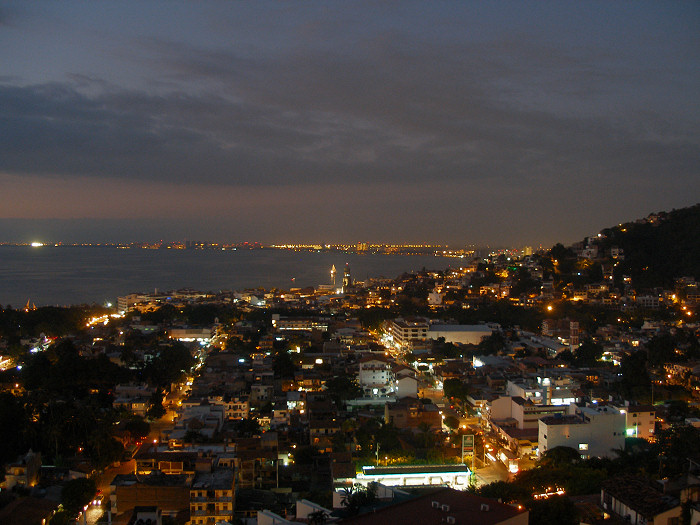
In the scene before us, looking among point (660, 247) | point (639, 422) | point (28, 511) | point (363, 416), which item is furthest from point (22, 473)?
point (660, 247)

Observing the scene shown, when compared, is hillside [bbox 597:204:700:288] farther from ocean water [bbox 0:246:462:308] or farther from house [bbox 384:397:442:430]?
ocean water [bbox 0:246:462:308]

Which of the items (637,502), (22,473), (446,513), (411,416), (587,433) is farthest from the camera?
(411,416)

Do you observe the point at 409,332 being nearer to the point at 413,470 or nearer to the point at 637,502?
the point at 413,470

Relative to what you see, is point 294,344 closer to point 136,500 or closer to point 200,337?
point 200,337

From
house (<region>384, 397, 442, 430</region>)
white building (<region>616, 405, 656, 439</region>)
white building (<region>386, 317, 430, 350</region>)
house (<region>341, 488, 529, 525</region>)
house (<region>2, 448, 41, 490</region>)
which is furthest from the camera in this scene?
white building (<region>386, 317, 430, 350</region>)

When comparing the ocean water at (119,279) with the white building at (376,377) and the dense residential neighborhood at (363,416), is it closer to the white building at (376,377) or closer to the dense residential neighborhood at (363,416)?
the dense residential neighborhood at (363,416)

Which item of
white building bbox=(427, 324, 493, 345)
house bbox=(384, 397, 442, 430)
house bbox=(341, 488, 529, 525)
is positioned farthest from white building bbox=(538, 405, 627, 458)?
white building bbox=(427, 324, 493, 345)
